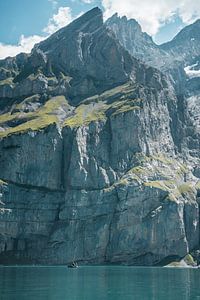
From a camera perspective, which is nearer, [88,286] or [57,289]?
[57,289]

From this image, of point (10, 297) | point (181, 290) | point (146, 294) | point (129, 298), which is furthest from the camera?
point (181, 290)

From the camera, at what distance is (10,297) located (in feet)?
335

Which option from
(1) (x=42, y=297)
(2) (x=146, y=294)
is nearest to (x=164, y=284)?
(2) (x=146, y=294)

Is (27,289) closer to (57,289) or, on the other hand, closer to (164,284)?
(57,289)

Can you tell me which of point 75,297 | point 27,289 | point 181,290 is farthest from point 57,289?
point 181,290

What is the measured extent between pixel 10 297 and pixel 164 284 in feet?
183

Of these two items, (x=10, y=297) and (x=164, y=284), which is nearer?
(x=10, y=297)

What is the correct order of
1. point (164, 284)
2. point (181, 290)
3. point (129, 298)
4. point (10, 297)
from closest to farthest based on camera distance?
point (10, 297) < point (129, 298) < point (181, 290) < point (164, 284)

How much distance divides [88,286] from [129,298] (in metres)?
25.8

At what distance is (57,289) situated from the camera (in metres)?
123

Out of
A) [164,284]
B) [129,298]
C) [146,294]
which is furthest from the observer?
[164,284]

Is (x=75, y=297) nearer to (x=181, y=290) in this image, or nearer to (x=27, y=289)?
(x=27, y=289)

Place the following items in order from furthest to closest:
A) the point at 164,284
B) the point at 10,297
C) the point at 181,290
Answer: the point at 164,284 < the point at 181,290 < the point at 10,297

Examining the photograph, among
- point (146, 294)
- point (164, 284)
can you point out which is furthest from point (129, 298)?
point (164, 284)
